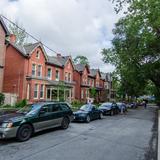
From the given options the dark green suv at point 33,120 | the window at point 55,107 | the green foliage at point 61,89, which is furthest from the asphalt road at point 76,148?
the green foliage at point 61,89

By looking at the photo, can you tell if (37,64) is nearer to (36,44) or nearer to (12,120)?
(36,44)

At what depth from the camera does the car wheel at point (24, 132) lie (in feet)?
37.9

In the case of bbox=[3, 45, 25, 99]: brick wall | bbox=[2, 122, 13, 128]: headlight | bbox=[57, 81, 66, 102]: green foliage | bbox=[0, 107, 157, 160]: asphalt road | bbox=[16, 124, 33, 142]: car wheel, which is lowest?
bbox=[0, 107, 157, 160]: asphalt road

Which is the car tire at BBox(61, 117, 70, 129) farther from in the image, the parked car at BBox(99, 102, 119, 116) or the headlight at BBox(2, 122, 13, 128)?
the parked car at BBox(99, 102, 119, 116)

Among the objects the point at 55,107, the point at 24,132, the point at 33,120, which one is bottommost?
the point at 24,132

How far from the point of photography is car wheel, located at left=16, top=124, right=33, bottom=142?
11.6 m

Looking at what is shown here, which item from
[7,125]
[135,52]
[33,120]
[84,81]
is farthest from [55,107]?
[84,81]

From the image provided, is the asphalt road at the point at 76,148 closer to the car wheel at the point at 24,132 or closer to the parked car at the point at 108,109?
the car wheel at the point at 24,132

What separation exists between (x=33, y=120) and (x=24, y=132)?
2.64ft

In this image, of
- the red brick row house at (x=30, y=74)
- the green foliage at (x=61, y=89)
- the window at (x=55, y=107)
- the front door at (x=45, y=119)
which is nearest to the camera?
the front door at (x=45, y=119)

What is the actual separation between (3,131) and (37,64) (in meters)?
27.1

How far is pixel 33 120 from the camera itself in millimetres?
12469

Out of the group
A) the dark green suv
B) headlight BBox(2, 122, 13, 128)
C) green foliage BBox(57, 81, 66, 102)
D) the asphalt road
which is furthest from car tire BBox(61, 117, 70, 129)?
green foliage BBox(57, 81, 66, 102)

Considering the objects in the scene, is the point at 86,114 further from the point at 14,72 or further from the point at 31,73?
the point at 14,72
